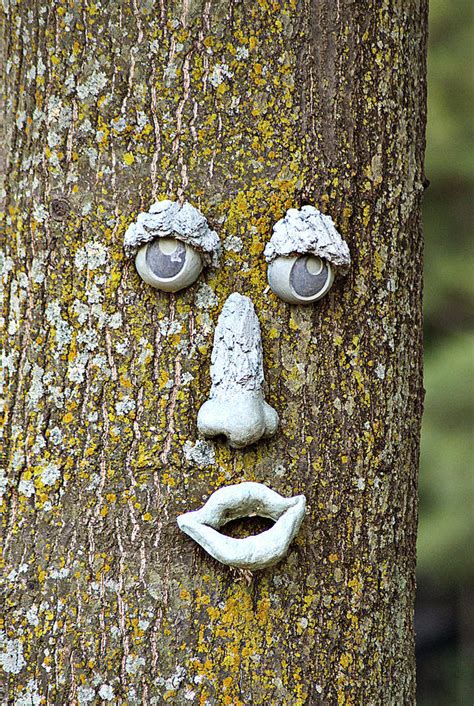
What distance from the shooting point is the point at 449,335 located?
5250 millimetres

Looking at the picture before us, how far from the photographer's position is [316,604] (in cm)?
142

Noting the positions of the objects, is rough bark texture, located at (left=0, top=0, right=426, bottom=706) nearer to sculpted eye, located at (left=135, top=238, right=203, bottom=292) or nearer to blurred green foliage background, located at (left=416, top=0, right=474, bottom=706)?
sculpted eye, located at (left=135, top=238, right=203, bottom=292)

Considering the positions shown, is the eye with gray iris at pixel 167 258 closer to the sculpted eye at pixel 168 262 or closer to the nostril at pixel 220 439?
the sculpted eye at pixel 168 262

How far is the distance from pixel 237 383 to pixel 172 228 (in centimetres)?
27

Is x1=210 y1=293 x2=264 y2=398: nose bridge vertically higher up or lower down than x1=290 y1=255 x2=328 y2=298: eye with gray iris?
lower down

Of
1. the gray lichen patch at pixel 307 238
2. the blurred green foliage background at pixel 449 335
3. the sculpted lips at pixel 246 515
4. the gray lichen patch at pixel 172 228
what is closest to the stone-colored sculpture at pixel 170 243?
the gray lichen patch at pixel 172 228

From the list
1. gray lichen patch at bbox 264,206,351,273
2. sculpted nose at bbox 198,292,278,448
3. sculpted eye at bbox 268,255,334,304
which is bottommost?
sculpted nose at bbox 198,292,278,448

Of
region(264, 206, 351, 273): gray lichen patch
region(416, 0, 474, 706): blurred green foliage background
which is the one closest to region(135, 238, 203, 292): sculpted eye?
region(264, 206, 351, 273): gray lichen patch

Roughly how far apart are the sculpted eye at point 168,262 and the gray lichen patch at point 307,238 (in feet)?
0.43

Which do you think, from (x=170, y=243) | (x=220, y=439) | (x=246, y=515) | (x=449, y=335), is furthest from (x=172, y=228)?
(x=449, y=335)

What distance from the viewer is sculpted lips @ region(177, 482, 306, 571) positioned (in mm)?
1333

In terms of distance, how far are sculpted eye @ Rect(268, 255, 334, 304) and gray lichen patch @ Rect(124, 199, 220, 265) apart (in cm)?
11

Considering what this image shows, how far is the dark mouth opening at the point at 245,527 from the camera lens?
1391mm

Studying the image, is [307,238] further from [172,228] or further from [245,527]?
[245,527]
